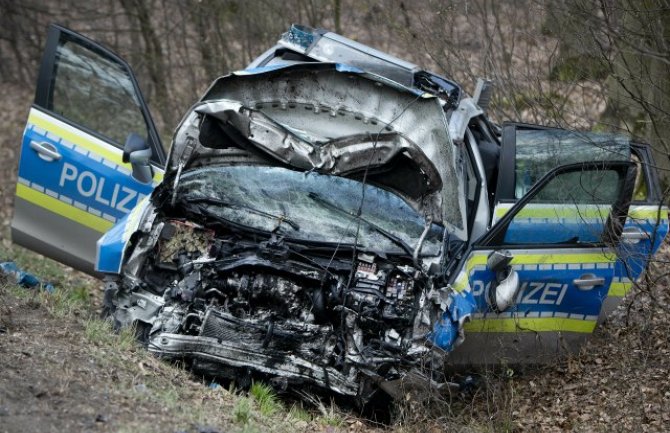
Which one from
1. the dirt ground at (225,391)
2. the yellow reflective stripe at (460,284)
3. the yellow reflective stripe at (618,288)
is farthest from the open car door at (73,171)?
the yellow reflective stripe at (618,288)

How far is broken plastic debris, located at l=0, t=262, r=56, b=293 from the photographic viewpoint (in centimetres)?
772

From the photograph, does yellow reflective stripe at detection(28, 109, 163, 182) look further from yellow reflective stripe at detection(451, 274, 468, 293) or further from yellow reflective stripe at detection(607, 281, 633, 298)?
yellow reflective stripe at detection(607, 281, 633, 298)

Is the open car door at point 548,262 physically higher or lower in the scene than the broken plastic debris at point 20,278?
higher

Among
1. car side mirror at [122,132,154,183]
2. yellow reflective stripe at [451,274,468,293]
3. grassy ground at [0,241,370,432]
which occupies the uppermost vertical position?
car side mirror at [122,132,154,183]

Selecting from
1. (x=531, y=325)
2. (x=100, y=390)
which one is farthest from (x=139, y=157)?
(x=531, y=325)

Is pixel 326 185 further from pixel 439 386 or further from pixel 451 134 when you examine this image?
pixel 439 386

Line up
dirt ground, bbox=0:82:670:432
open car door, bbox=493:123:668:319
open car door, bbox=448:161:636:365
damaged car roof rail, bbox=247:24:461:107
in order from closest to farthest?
dirt ground, bbox=0:82:670:432
open car door, bbox=448:161:636:365
open car door, bbox=493:123:668:319
damaged car roof rail, bbox=247:24:461:107

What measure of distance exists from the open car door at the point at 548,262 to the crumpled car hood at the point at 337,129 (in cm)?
46

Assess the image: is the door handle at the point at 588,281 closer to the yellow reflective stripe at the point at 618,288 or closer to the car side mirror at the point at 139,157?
the yellow reflective stripe at the point at 618,288

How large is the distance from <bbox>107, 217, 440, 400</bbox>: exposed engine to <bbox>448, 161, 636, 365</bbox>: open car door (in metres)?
0.79

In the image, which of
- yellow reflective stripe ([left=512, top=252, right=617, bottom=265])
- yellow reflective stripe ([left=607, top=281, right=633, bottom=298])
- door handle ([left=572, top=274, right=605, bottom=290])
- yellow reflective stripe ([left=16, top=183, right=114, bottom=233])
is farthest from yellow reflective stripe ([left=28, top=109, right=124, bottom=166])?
yellow reflective stripe ([left=607, top=281, right=633, bottom=298])

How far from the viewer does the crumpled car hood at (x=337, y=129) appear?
Result: 6.75 metres

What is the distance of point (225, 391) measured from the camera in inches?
239

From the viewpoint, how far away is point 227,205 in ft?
22.4
